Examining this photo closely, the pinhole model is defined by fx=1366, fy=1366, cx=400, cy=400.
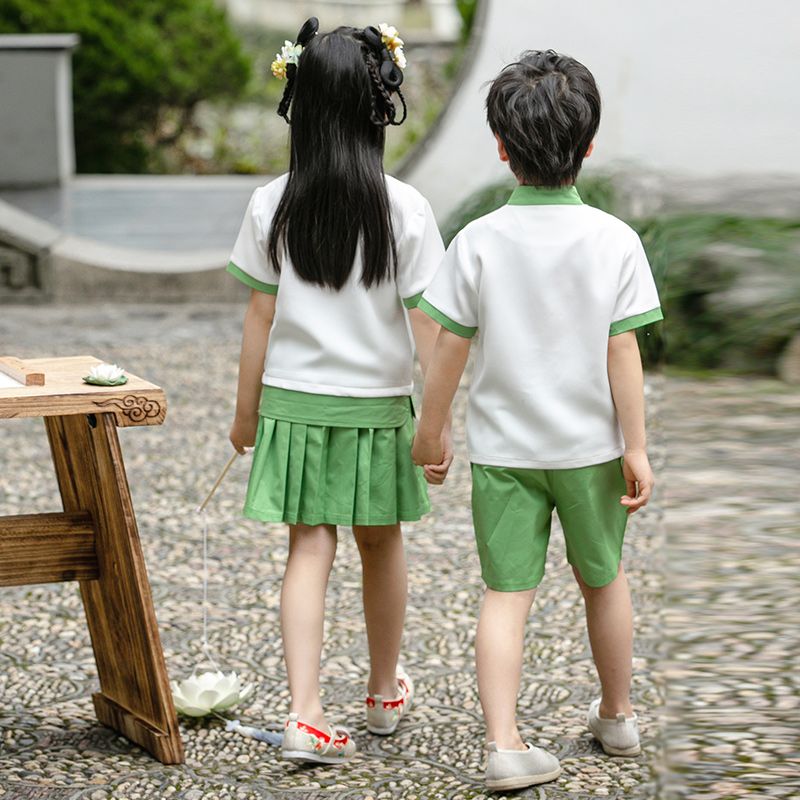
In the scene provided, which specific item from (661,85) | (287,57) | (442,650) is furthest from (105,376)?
(661,85)

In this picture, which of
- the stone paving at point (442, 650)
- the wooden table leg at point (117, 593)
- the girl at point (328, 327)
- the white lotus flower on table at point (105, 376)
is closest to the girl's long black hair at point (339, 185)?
the girl at point (328, 327)

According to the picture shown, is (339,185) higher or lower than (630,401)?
higher

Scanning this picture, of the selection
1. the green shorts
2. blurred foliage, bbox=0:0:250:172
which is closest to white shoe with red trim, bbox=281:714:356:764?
the green shorts

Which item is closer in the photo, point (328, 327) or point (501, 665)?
point (501, 665)

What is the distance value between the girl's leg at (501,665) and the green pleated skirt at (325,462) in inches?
10.9

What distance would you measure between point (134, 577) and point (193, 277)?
5833 mm

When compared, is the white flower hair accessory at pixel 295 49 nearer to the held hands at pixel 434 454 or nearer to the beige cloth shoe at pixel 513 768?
the held hands at pixel 434 454

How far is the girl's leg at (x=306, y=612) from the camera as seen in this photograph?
248 cm

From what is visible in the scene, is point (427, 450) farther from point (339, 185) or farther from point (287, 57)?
point (287, 57)

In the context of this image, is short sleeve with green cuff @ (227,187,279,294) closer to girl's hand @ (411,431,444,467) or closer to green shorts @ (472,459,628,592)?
girl's hand @ (411,431,444,467)

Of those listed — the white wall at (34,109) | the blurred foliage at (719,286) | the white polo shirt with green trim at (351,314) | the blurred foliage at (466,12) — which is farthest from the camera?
the white wall at (34,109)

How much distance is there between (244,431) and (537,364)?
0.63 meters

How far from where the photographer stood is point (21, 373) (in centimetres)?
241

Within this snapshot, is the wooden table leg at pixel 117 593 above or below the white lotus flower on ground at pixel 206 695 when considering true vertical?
above
